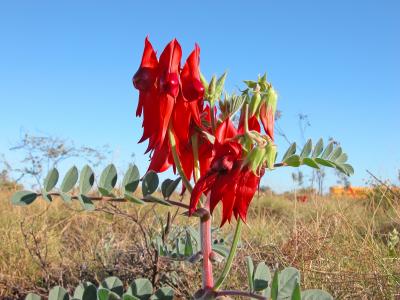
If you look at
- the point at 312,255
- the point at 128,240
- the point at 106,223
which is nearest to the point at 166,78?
the point at 312,255

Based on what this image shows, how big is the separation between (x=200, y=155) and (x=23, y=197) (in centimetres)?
25

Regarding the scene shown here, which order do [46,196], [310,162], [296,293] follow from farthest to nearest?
[310,162], [46,196], [296,293]

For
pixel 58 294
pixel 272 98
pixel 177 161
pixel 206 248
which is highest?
pixel 272 98

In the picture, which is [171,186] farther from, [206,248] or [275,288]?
[275,288]

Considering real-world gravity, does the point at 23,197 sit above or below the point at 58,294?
above

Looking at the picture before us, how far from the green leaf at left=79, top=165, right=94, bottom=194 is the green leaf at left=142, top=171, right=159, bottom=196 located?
79mm

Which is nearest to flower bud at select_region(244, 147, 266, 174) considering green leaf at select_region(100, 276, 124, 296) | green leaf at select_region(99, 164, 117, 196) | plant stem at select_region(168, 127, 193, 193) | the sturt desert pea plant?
the sturt desert pea plant

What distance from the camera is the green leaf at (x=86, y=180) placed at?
826mm

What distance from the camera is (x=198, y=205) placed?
0.80 metres

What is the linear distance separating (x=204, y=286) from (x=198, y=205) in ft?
0.38

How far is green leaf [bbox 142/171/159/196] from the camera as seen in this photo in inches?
32.1

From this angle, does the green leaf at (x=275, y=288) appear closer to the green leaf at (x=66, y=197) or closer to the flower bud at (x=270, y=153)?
the flower bud at (x=270, y=153)

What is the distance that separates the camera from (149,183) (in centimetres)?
82

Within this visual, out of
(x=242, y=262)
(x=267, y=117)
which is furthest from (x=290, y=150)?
(x=242, y=262)
